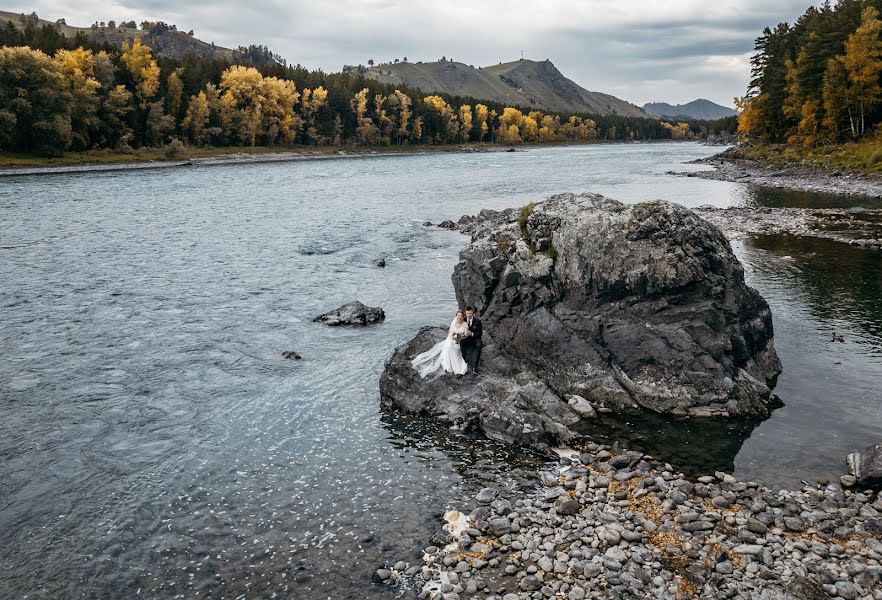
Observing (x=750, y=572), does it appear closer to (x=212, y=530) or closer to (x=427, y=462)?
(x=427, y=462)

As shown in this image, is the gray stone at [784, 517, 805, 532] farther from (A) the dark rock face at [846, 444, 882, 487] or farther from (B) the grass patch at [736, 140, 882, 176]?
(B) the grass patch at [736, 140, 882, 176]

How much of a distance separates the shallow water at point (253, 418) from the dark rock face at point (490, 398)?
0.91 m

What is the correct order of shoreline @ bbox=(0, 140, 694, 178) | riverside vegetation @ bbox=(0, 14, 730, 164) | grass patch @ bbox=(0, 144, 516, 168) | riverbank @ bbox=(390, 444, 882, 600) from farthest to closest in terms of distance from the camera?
riverside vegetation @ bbox=(0, 14, 730, 164) → grass patch @ bbox=(0, 144, 516, 168) → shoreline @ bbox=(0, 140, 694, 178) → riverbank @ bbox=(390, 444, 882, 600)

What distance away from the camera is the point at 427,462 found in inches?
781

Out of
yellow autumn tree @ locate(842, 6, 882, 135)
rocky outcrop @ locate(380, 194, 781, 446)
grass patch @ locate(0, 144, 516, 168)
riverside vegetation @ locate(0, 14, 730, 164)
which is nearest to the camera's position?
rocky outcrop @ locate(380, 194, 781, 446)

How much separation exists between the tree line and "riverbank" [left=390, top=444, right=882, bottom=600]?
104209mm

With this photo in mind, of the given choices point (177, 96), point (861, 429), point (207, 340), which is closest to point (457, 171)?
point (177, 96)

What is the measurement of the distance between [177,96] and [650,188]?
122928 mm

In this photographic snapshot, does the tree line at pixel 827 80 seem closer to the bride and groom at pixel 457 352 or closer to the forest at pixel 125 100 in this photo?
the bride and groom at pixel 457 352

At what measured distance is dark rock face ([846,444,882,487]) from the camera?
1742 cm

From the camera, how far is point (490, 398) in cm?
2323

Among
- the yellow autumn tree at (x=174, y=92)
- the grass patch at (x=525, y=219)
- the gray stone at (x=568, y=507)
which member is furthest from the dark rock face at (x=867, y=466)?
the yellow autumn tree at (x=174, y=92)

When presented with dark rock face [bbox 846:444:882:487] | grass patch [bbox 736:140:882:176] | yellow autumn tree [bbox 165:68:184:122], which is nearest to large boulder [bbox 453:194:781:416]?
dark rock face [bbox 846:444:882:487]

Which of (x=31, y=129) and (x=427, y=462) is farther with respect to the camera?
(x=31, y=129)
